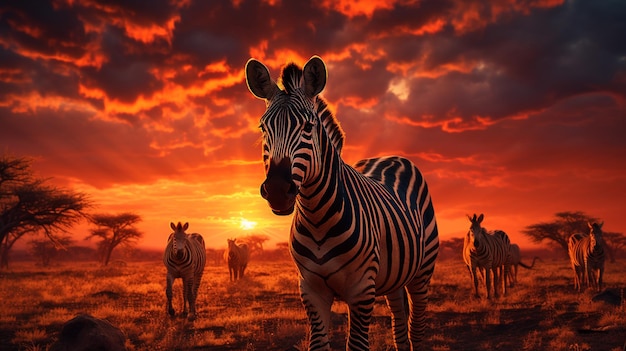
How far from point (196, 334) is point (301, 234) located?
798 cm

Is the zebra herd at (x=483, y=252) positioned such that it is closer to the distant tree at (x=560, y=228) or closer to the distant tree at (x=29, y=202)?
the distant tree at (x=29, y=202)

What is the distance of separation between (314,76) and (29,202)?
2880 cm

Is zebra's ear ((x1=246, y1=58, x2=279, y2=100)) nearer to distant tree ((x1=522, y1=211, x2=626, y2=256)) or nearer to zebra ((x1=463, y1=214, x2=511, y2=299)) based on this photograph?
zebra ((x1=463, y1=214, x2=511, y2=299))

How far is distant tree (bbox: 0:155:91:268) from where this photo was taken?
2650 centimetres

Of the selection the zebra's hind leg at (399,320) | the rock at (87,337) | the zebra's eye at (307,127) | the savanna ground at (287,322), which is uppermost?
the zebra's eye at (307,127)

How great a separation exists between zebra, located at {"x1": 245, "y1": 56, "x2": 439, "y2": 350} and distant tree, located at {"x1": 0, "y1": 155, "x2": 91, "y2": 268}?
87.6 feet

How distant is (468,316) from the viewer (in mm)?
12914

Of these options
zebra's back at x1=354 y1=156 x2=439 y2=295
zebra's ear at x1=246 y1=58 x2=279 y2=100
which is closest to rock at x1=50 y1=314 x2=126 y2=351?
zebra's back at x1=354 y1=156 x2=439 y2=295

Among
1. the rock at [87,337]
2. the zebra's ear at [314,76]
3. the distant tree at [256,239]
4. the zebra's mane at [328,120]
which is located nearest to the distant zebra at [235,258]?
the rock at [87,337]

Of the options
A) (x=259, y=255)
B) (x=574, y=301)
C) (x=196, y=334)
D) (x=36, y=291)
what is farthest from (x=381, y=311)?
(x=259, y=255)

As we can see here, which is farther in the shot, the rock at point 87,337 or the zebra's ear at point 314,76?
the rock at point 87,337

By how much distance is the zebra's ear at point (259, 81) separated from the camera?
12.7ft

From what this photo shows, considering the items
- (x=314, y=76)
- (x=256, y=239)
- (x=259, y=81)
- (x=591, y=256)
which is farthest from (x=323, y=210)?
(x=256, y=239)

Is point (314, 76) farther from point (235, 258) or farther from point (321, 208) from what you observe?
point (235, 258)
